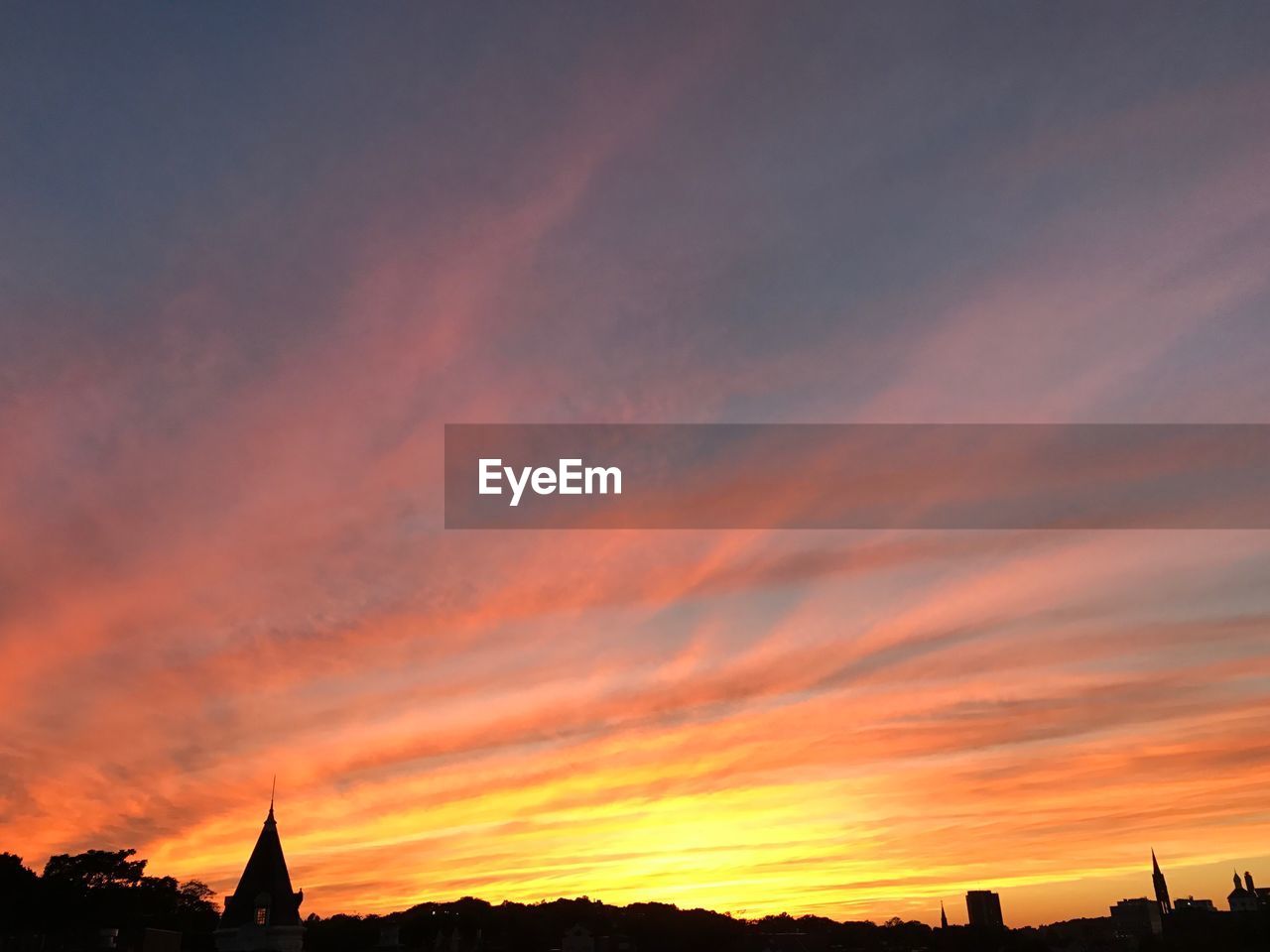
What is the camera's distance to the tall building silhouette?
87.9m

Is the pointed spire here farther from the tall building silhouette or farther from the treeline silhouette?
the treeline silhouette

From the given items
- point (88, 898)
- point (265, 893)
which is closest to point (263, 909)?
point (265, 893)

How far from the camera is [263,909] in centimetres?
8950

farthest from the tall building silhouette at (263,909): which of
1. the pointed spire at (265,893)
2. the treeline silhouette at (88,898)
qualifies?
the treeline silhouette at (88,898)

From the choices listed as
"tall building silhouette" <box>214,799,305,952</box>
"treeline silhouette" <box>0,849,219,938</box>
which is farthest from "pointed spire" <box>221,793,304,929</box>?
"treeline silhouette" <box>0,849,219,938</box>

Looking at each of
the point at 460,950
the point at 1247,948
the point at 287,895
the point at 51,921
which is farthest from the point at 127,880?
the point at 1247,948

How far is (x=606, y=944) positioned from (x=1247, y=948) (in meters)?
123

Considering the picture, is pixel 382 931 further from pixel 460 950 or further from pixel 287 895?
pixel 287 895

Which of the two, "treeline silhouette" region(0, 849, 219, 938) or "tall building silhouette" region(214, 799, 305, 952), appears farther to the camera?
"treeline silhouette" region(0, 849, 219, 938)

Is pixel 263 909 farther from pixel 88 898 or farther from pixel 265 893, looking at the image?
pixel 88 898

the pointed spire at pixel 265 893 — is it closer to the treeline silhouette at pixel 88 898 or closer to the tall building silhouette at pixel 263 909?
the tall building silhouette at pixel 263 909

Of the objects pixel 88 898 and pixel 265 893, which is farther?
pixel 88 898

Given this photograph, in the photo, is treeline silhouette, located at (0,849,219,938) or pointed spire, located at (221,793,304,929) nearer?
pointed spire, located at (221,793,304,929)

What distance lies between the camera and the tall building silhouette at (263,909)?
289ft
